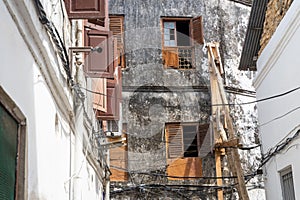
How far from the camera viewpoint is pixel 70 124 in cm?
743

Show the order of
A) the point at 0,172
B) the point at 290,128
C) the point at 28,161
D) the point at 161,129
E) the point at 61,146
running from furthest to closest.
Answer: the point at 161,129 → the point at 290,128 → the point at 61,146 → the point at 28,161 → the point at 0,172

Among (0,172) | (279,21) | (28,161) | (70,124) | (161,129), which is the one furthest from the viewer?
(161,129)

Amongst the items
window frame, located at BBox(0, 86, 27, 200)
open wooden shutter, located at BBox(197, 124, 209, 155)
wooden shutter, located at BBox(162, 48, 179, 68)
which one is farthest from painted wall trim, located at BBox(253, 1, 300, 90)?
wooden shutter, located at BBox(162, 48, 179, 68)

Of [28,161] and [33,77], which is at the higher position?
[33,77]

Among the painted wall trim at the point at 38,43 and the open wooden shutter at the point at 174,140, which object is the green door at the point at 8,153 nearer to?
the painted wall trim at the point at 38,43

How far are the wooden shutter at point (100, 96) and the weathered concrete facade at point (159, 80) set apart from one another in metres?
5.99

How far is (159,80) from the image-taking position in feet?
57.7

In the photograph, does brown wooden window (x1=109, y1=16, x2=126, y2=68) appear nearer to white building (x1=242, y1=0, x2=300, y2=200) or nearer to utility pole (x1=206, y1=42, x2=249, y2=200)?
utility pole (x1=206, y1=42, x2=249, y2=200)

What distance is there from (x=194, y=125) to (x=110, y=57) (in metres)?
8.82

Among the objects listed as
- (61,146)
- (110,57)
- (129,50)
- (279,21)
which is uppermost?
(129,50)

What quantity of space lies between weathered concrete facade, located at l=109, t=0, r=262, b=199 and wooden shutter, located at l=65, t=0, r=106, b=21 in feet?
32.4

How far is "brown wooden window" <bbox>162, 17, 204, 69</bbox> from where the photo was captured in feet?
58.4

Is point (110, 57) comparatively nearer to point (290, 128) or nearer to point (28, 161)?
point (290, 128)

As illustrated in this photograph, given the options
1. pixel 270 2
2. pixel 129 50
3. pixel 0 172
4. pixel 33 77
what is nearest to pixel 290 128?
pixel 270 2
